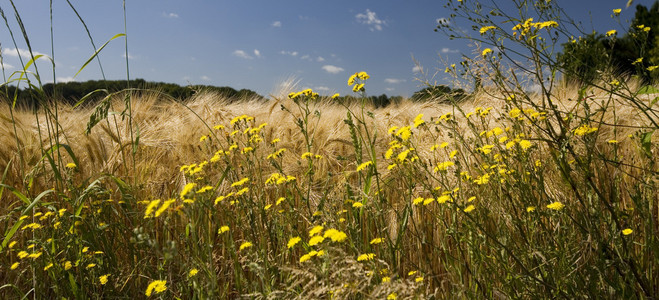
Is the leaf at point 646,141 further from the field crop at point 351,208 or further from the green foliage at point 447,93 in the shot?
the green foliage at point 447,93

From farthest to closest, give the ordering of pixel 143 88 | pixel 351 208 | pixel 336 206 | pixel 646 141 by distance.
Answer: pixel 143 88 → pixel 336 206 → pixel 351 208 → pixel 646 141

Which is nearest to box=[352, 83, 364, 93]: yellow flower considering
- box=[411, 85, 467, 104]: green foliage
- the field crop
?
the field crop

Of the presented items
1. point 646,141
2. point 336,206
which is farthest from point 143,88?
point 646,141

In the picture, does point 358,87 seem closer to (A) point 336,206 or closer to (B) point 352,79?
(B) point 352,79

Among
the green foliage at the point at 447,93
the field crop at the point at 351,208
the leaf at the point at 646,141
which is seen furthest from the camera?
the green foliage at the point at 447,93

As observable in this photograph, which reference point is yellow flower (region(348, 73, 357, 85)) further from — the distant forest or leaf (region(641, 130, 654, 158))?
leaf (region(641, 130, 654, 158))

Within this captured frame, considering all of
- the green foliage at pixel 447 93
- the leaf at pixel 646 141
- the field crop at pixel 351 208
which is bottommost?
the field crop at pixel 351 208

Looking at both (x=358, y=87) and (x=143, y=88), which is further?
(x=143, y=88)

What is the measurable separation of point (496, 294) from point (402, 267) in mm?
495

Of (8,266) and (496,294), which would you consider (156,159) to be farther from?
(496,294)

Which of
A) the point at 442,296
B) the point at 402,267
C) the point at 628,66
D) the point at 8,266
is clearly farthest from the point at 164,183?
the point at 628,66

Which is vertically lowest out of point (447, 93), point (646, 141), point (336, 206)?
point (336, 206)

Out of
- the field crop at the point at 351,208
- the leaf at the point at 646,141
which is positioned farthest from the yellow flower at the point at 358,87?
the leaf at the point at 646,141

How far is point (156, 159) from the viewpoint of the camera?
294 centimetres
